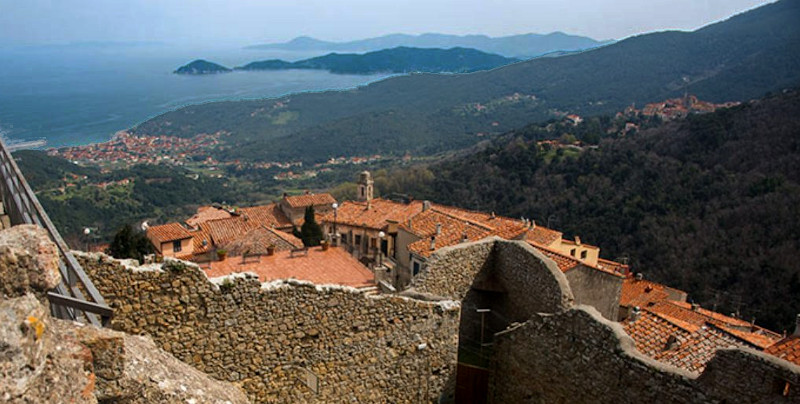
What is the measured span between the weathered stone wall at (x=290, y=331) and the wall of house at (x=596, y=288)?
4866 mm

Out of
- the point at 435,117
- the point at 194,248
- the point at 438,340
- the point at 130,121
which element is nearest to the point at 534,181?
the point at 194,248

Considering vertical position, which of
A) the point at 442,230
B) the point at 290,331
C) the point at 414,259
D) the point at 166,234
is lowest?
the point at 166,234

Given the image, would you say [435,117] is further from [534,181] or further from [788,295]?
[788,295]

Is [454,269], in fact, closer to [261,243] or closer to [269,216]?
[261,243]

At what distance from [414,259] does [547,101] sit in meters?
175

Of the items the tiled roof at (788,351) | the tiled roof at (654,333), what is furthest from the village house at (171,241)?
the tiled roof at (788,351)

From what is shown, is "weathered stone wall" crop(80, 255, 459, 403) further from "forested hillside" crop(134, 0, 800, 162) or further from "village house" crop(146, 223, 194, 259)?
"forested hillside" crop(134, 0, 800, 162)

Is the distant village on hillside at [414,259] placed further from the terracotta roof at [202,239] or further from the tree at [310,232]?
the tree at [310,232]

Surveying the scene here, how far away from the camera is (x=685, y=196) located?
49062 millimetres

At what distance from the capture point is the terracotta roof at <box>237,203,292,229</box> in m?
32.7

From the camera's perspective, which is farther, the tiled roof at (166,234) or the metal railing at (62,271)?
the tiled roof at (166,234)

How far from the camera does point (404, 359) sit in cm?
823

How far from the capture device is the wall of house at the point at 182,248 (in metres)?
23.8

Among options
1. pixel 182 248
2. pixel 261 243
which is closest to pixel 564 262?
pixel 261 243
